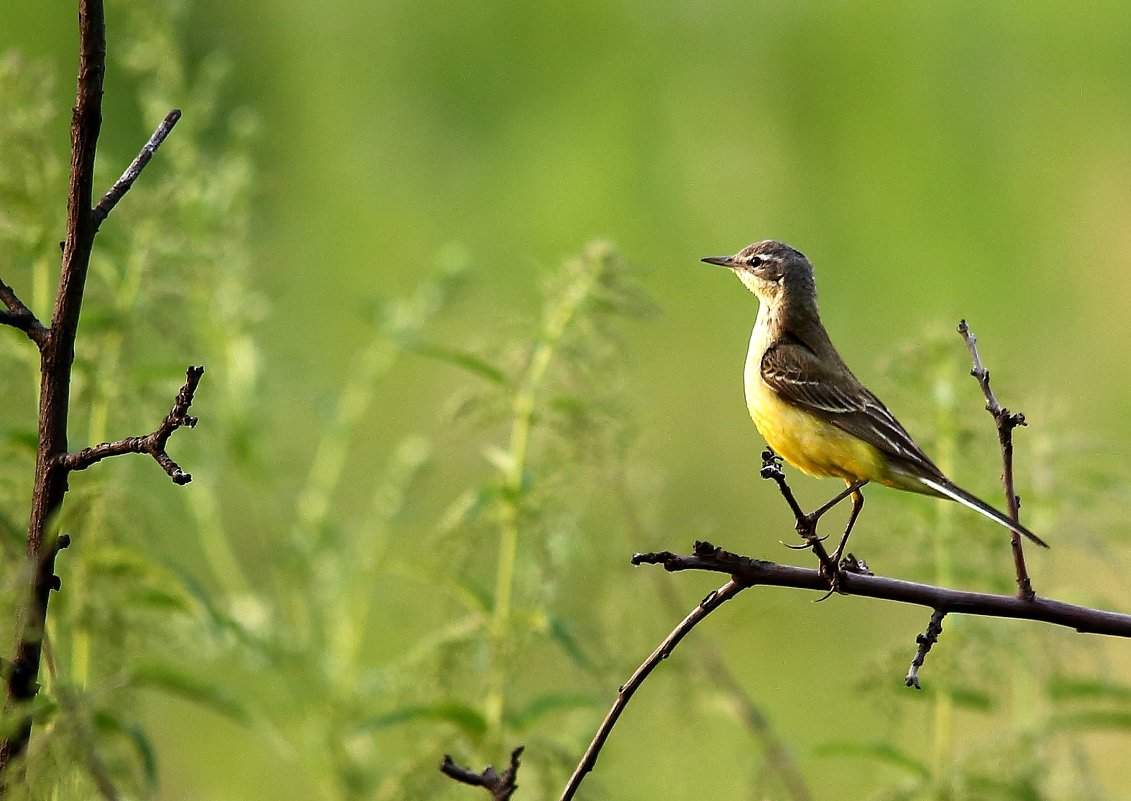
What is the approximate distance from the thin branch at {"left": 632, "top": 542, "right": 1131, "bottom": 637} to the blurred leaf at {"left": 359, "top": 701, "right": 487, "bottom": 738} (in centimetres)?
121

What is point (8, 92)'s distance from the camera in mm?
3250

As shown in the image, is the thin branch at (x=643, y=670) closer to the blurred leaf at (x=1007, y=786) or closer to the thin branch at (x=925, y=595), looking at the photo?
the thin branch at (x=925, y=595)

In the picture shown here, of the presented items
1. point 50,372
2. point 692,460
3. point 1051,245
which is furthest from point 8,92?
point 1051,245

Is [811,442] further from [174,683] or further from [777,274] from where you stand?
[174,683]

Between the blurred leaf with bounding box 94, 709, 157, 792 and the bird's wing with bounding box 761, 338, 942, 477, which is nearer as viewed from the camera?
the blurred leaf with bounding box 94, 709, 157, 792

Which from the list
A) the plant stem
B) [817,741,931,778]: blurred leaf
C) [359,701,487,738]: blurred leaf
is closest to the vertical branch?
[359,701,487,738]: blurred leaf

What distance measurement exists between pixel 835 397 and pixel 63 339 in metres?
2.04

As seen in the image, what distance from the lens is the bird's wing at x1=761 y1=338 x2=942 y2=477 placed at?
3.07 metres

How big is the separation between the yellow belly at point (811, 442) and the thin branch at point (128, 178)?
66.9 inches

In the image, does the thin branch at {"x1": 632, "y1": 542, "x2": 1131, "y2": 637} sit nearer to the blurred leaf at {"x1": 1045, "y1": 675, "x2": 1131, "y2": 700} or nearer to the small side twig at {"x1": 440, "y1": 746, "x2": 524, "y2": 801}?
the small side twig at {"x1": 440, "y1": 746, "x2": 524, "y2": 801}

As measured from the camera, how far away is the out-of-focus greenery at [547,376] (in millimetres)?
3168

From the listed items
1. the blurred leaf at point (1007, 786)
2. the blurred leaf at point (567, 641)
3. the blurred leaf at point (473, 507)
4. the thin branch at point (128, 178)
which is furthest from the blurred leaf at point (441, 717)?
the thin branch at point (128, 178)

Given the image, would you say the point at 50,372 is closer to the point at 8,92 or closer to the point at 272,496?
the point at 8,92

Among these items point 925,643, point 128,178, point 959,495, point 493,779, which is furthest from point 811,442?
point 128,178
